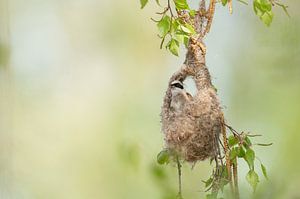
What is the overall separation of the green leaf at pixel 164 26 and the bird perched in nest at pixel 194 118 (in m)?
0.22

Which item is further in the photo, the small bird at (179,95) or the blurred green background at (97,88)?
the blurred green background at (97,88)

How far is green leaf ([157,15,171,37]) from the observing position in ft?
6.19

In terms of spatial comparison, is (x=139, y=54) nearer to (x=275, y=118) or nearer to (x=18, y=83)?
(x=18, y=83)

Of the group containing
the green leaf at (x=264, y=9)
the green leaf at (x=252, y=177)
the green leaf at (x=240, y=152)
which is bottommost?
the green leaf at (x=252, y=177)

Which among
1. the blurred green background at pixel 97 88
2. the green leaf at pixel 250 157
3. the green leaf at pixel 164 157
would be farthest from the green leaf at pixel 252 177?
the blurred green background at pixel 97 88

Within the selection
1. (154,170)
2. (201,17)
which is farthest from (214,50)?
(154,170)

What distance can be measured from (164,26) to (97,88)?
7.86ft

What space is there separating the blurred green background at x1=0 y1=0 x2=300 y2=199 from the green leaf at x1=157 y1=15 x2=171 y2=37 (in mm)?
1429

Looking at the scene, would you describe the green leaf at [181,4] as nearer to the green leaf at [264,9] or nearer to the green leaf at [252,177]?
the green leaf at [264,9]

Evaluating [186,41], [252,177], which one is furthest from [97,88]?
[252,177]

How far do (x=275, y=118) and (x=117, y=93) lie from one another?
3.73 feet

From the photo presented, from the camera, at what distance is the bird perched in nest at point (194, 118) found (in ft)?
6.67

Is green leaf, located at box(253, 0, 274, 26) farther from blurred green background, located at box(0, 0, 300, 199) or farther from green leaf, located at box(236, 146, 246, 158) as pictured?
blurred green background, located at box(0, 0, 300, 199)

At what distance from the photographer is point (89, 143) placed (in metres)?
4.11
